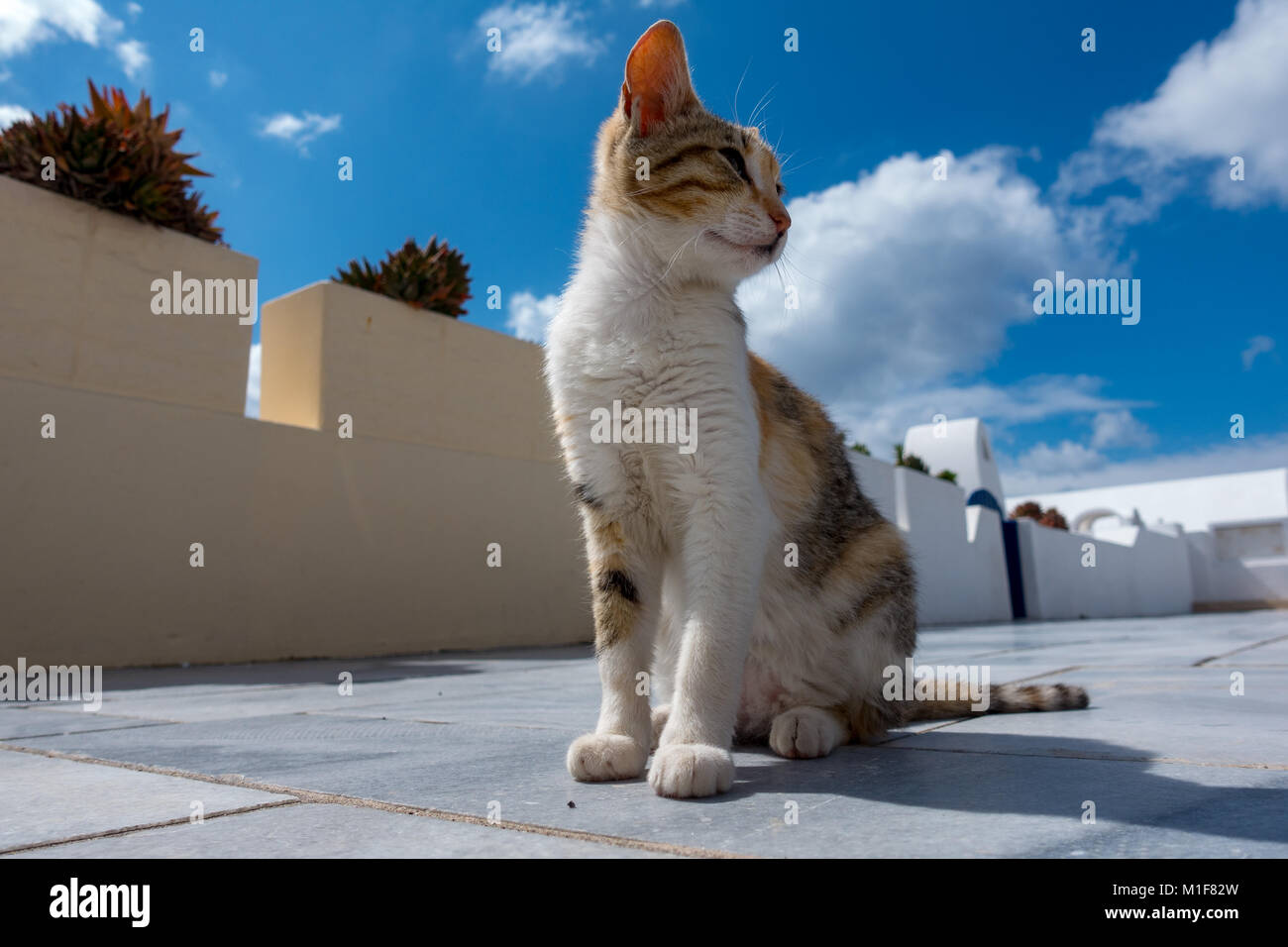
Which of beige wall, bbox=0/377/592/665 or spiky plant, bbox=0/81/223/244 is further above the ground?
spiky plant, bbox=0/81/223/244

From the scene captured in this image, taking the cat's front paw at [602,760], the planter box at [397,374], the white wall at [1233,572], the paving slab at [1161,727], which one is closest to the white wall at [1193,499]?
the white wall at [1233,572]

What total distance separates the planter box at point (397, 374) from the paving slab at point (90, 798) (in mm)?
5348

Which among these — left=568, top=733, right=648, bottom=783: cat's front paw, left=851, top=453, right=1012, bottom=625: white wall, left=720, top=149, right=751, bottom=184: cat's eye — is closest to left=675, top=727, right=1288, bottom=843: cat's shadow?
left=568, top=733, right=648, bottom=783: cat's front paw

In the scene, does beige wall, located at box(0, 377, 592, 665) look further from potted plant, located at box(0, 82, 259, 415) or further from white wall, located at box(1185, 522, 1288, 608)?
white wall, located at box(1185, 522, 1288, 608)

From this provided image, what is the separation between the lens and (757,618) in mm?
2193

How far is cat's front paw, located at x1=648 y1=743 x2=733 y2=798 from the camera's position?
1.59m

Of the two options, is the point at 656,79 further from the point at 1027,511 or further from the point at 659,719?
the point at 1027,511

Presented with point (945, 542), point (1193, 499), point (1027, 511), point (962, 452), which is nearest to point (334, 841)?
point (945, 542)

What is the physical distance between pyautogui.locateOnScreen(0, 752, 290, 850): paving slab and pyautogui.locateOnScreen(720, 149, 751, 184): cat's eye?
5.91 ft

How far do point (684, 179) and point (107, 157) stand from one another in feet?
17.4

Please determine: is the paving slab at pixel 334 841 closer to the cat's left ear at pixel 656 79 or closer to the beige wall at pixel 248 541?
the cat's left ear at pixel 656 79

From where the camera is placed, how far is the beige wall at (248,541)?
207 inches
